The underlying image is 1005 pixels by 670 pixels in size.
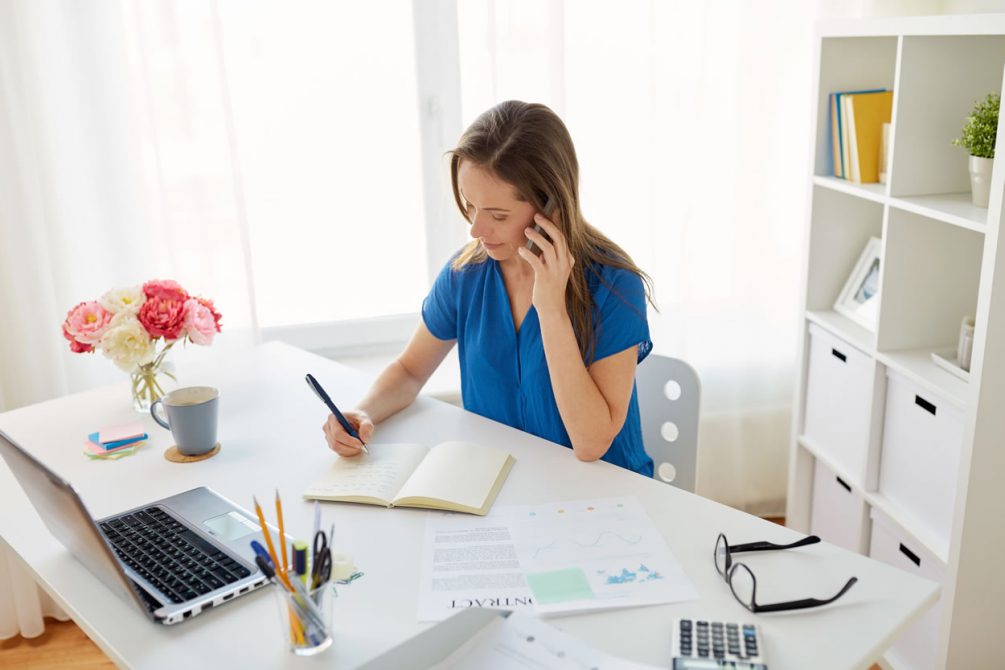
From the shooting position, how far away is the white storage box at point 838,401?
231 centimetres

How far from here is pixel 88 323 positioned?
1786 millimetres

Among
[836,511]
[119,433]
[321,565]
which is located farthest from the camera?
[836,511]

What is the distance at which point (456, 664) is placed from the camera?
1.11m

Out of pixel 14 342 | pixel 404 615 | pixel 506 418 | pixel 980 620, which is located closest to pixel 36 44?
pixel 14 342

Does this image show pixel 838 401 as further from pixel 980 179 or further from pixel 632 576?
pixel 632 576

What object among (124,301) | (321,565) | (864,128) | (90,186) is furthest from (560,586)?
(90,186)

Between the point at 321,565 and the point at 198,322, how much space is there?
0.89 meters

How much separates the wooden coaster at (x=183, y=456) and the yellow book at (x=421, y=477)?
0.24 meters

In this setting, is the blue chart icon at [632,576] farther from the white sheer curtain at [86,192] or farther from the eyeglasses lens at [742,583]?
the white sheer curtain at [86,192]

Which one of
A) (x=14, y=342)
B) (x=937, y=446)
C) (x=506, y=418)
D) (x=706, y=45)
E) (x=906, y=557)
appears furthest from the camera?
(x=706, y=45)

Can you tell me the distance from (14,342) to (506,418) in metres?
1.31

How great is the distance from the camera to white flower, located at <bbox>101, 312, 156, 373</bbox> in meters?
1.74

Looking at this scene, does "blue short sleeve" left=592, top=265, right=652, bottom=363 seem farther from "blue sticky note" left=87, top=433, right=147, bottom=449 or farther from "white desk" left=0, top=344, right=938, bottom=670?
"blue sticky note" left=87, top=433, right=147, bottom=449

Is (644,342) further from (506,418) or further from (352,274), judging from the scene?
(352,274)
